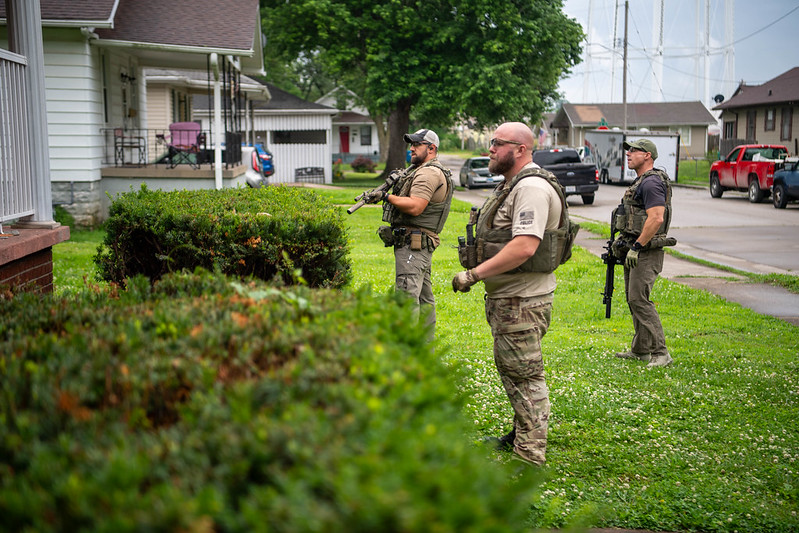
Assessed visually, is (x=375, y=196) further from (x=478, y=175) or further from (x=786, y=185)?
(x=478, y=175)

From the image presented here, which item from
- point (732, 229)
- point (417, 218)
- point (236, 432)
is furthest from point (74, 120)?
point (236, 432)

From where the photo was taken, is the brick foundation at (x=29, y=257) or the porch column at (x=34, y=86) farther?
the porch column at (x=34, y=86)

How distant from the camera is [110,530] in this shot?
1.53m

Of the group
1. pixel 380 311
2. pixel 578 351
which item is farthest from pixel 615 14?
pixel 380 311

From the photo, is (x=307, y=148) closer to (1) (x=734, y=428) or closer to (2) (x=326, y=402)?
(1) (x=734, y=428)

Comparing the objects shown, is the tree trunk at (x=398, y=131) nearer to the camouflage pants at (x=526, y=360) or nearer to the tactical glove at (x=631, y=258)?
the tactical glove at (x=631, y=258)

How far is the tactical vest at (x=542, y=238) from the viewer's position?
493 centimetres

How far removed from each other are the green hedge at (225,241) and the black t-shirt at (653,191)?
2.84 metres

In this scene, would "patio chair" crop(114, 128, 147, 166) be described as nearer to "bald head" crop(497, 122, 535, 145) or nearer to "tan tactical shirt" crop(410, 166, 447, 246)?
"tan tactical shirt" crop(410, 166, 447, 246)

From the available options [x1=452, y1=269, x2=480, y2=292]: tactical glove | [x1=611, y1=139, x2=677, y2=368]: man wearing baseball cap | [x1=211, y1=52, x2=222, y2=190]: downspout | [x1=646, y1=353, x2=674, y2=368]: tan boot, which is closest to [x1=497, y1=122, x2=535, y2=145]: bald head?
[x1=452, y1=269, x2=480, y2=292]: tactical glove

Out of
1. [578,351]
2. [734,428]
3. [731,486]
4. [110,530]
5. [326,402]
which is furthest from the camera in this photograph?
[578,351]

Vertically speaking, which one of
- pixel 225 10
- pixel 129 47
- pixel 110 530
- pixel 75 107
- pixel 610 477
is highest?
pixel 225 10

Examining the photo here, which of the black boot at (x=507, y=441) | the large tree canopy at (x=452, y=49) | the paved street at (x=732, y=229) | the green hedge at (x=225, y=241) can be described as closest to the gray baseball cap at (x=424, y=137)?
the green hedge at (x=225, y=241)

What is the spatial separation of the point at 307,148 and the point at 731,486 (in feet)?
116
